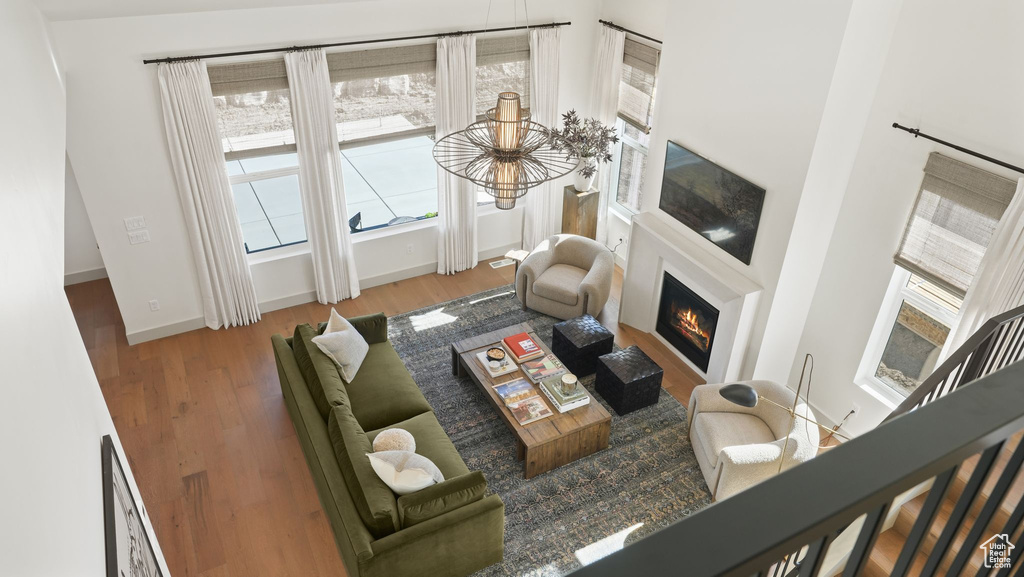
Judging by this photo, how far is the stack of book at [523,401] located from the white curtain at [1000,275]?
3.01 meters

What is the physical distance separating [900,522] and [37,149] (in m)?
4.19

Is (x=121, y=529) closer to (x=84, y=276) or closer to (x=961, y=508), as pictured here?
(x=961, y=508)

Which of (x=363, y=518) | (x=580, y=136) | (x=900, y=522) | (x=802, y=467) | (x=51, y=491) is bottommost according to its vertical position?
(x=363, y=518)

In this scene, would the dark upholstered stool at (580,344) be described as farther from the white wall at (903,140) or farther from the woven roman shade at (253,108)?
the woven roman shade at (253,108)

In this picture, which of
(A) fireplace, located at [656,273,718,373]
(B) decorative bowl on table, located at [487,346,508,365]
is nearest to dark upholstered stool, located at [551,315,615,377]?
(B) decorative bowl on table, located at [487,346,508,365]

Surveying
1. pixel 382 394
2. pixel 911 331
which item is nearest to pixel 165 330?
pixel 382 394

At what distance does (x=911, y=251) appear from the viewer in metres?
5.02

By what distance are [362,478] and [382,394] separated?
1263 millimetres

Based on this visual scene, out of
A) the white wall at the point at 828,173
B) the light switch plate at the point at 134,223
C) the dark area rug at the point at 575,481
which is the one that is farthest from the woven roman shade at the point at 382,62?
the white wall at the point at 828,173

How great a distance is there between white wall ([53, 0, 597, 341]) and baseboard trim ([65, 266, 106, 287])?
1.56 metres

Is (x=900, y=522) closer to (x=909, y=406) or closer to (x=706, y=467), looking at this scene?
(x=909, y=406)

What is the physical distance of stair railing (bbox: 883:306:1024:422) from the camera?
11.4ft

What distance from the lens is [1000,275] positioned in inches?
174

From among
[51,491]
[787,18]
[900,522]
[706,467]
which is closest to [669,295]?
[706,467]
